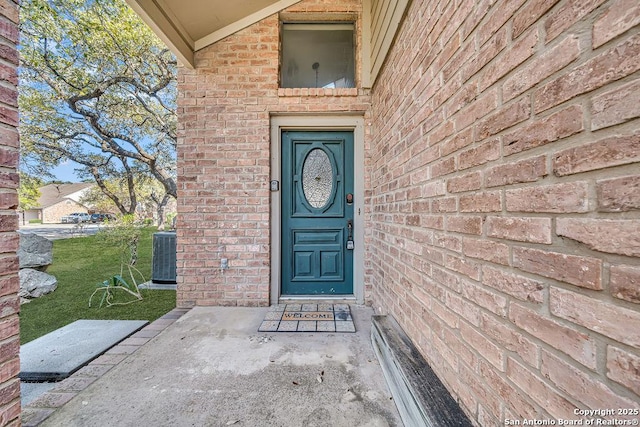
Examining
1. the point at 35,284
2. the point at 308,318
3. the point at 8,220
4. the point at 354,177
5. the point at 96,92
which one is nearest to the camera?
the point at 8,220

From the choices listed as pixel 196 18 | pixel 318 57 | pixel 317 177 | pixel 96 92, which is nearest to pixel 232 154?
pixel 317 177

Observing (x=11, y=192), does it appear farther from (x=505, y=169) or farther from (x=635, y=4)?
(x=635, y=4)

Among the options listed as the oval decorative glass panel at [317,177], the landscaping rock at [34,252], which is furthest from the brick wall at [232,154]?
the landscaping rock at [34,252]

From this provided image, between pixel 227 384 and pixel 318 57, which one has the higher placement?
pixel 318 57

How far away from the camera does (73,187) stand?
27266mm

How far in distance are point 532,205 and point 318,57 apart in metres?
2.97

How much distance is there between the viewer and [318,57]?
120 inches

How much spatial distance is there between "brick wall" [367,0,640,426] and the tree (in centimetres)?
620

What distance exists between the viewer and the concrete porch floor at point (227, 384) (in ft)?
4.47

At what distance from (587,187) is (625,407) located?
1.51 ft

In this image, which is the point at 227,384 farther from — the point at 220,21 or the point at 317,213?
the point at 220,21

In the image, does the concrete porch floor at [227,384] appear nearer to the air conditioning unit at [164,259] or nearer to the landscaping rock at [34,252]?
the air conditioning unit at [164,259]

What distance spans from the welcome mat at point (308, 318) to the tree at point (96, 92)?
19.2 ft

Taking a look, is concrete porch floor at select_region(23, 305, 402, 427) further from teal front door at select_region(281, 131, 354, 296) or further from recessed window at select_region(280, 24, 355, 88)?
recessed window at select_region(280, 24, 355, 88)
